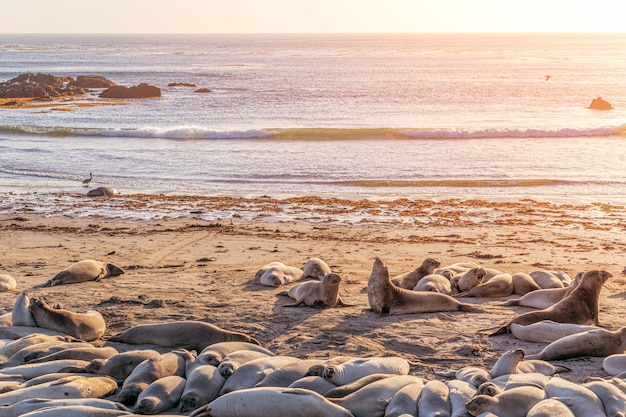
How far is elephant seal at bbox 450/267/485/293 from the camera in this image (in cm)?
951

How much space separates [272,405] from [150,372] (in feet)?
4.84

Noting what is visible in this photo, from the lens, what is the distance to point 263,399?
5152 mm

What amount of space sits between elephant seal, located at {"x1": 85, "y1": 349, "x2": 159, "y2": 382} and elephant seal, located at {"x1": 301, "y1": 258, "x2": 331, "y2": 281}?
3.95 m

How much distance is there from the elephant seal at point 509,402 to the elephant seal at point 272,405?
2.88 ft

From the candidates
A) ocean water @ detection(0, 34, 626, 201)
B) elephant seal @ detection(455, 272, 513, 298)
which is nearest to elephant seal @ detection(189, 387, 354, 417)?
elephant seal @ detection(455, 272, 513, 298)

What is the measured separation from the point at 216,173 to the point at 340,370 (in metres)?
15.9

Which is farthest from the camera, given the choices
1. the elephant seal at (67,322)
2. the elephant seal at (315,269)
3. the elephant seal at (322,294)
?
the elephant seal at (315,269)

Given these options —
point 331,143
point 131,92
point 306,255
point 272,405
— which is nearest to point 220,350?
point 272,405

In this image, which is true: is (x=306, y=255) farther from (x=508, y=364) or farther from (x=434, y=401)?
(x=434, y=401)

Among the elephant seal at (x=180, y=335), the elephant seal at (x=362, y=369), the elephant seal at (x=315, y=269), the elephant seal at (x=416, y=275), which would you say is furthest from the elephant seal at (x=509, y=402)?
the elephant seal at (x=315, y=269)

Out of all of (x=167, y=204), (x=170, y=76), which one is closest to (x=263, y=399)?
(x=167, y=204)

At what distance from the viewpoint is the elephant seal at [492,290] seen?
9.33 meters

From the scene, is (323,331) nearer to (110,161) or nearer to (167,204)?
(167,204)

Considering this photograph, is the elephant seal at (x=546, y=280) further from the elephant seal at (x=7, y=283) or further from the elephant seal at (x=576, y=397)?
the elephant seal at (x=7, y=283)
